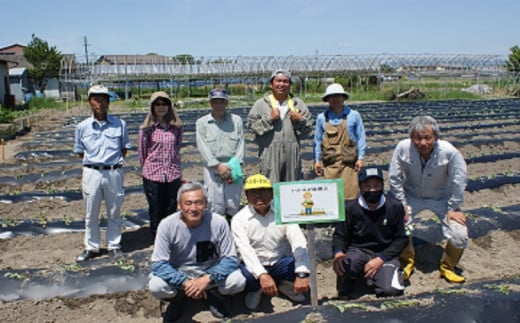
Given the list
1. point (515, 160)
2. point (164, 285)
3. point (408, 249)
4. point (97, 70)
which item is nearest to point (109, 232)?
point (164, 285)

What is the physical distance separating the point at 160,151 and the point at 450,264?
108 inches

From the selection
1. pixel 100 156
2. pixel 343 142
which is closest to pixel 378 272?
pixel 343 142

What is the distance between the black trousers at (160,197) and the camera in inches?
177

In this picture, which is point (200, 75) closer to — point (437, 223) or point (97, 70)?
point (97, 70)

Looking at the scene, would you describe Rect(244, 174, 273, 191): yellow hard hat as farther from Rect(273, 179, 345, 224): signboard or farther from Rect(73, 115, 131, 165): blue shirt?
Rect(73, 115, 131, 165): blue shirt

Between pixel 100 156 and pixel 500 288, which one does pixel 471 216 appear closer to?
pixel 500 288

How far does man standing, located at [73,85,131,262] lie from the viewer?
4273 millimetres

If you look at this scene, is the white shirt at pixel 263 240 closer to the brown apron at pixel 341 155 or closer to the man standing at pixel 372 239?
the man standing at pixel 372 239

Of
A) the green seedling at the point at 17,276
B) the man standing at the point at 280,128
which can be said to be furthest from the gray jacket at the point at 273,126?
the green seedling at the point at 17,276

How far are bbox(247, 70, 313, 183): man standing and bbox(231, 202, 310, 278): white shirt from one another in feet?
2.49

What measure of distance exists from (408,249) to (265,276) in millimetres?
1347

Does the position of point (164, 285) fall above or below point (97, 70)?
below

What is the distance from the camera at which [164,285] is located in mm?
3297

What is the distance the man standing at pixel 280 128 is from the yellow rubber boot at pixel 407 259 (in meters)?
1.14
